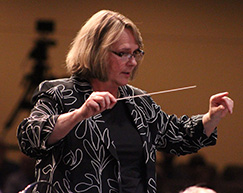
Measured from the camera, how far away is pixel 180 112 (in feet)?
13.7

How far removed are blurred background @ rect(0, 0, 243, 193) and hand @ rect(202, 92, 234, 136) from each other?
2.26m

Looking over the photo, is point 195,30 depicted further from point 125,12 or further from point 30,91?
point 30,91

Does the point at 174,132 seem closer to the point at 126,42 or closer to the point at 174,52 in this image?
the point at 126,42

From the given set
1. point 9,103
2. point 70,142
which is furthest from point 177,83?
point 70,142

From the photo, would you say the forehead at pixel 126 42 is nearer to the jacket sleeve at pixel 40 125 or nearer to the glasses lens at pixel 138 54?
the glasses lens at pixel 138 54

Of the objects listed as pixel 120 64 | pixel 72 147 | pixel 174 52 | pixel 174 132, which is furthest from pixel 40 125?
pixel 174 52

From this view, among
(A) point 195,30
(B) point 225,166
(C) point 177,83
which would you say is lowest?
(B) point 225,166

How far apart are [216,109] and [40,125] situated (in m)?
0.60

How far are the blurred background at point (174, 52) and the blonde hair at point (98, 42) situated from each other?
235cm

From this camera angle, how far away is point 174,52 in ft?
13.7

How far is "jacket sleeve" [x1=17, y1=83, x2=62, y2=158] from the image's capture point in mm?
1509

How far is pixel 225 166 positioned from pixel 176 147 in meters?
2.42

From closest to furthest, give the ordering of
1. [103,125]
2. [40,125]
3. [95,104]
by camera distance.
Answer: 1. [95,104]
2. [40,125]
3. [103,125]

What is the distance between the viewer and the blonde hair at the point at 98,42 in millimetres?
1682
